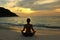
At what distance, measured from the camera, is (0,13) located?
496 ft

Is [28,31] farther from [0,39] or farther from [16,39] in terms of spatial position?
[0,39]

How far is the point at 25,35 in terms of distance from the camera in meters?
15.0

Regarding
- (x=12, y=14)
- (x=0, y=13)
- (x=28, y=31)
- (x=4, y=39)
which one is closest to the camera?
(x=4, y=39)

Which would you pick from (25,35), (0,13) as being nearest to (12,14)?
(0,13)

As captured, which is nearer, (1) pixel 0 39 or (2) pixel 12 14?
(1) pixel 0 39

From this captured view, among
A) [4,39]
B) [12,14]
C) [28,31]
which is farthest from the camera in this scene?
[12,14]

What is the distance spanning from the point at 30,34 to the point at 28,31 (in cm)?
31

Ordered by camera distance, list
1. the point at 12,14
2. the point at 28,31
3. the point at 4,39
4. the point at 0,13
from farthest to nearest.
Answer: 1. the point at 12,14
2. the point at 0,13
3. the point at 28,31
4. the point at 4,39

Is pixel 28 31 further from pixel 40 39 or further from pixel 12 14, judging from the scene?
pixel 12 14

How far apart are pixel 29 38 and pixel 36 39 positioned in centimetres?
57

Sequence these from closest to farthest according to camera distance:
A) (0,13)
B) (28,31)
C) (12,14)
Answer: (28,31)
(0,13)
(12,14)

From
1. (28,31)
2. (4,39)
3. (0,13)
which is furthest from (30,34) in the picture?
(0,13)

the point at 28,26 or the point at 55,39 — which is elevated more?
the point at 28,26

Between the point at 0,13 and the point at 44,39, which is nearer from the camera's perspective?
the point at 44,39
